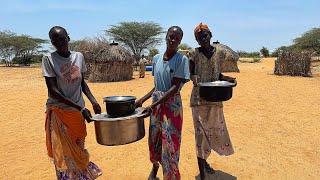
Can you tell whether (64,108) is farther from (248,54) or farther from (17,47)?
(248,54)

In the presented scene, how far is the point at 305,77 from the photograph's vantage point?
16719mm

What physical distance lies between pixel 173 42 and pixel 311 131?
4.14 metres

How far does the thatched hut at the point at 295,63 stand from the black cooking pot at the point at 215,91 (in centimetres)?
1423

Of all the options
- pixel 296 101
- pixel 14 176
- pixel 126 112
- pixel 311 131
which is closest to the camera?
pixel 126 112

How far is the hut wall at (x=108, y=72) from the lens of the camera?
16.3 meters

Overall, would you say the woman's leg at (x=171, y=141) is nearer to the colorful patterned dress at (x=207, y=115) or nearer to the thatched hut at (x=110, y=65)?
the colorful patterned dress at (x=207, y=115)

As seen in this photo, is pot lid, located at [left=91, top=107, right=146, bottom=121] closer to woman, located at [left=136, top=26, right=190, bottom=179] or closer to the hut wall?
woman, located at [left=136, top=26, right=190, bottom=179]

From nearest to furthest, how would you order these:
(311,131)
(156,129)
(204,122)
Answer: (156,129)
(204,122)
(311,131)

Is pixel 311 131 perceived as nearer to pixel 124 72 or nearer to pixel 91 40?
pixel 124 72

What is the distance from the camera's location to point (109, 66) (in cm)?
1631

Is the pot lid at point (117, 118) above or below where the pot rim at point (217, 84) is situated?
below

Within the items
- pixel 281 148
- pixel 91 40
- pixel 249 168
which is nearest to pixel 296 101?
pixel 281 148

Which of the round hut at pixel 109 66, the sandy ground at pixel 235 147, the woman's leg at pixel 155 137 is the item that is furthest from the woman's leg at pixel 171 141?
the round hut at pixel 109 66

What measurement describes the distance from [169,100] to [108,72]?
1284 centimetres
